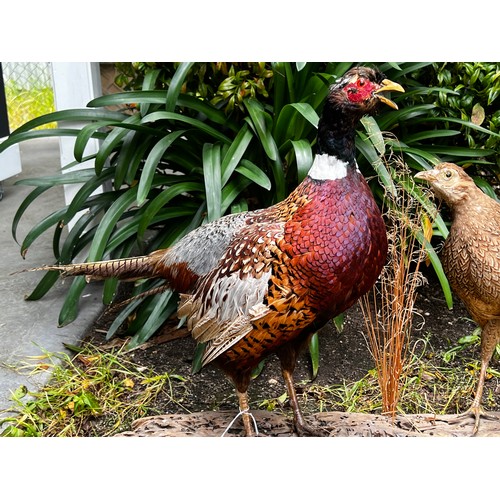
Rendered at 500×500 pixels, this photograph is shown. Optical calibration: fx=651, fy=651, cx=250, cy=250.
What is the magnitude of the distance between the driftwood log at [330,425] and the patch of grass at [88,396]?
392mm

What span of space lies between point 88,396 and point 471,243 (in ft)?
5.93

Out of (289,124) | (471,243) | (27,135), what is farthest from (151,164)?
(471,243)

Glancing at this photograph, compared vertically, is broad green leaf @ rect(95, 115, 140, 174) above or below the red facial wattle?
below

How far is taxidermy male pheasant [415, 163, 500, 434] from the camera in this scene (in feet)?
7.75

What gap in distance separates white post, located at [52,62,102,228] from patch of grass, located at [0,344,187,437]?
1.21 m

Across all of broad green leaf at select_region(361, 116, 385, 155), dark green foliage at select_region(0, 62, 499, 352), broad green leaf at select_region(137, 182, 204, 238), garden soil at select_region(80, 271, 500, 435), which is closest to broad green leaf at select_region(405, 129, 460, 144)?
dark green foliage at select_region(0, 62, 499, 352)

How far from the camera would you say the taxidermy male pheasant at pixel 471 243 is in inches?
93.0

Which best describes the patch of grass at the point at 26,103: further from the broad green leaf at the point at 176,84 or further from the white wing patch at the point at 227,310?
the white wing patch at the point at 227,310

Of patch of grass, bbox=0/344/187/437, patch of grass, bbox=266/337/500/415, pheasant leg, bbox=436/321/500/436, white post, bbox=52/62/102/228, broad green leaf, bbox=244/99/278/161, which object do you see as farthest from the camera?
white post, bbox=52/62/102/228

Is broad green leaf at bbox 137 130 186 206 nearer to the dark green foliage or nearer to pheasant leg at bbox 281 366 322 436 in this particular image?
the dark green foliage

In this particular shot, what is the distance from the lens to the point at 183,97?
11.2 feet

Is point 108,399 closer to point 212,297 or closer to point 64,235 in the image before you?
point 212,297

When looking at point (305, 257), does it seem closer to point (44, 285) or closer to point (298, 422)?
point (298, 422)

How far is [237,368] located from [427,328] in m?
1.58
